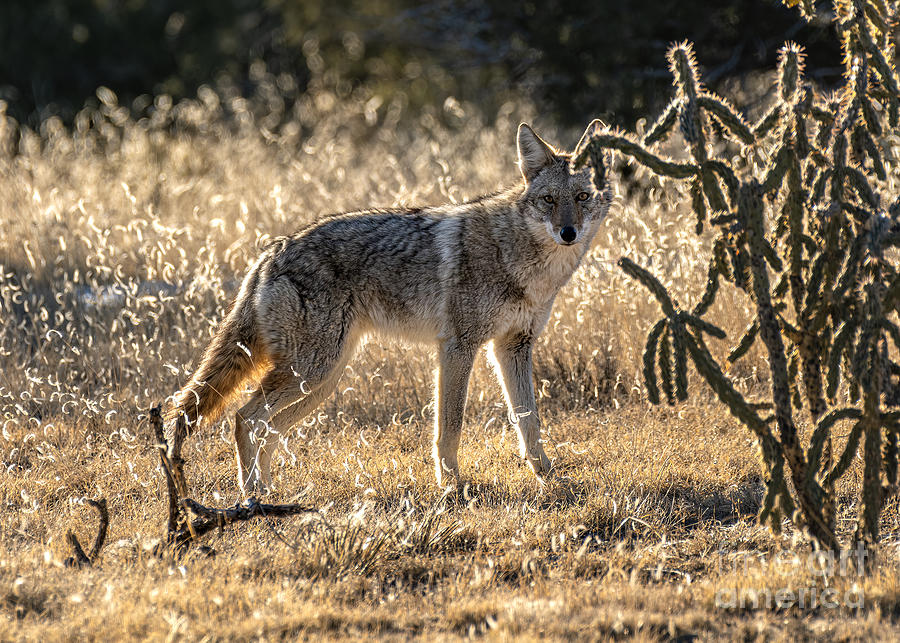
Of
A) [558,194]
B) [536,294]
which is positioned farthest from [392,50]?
[536,294]

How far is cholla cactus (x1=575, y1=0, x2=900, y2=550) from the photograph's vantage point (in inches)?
146

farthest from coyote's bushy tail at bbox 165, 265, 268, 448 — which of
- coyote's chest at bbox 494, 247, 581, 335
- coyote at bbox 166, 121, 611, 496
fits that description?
coyote's chest at bbox 494, 247, 581, 335

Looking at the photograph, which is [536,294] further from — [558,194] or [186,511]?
[186,511]

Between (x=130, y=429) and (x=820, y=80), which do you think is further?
(x=820, y=80)

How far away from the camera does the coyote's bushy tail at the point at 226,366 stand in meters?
5.11

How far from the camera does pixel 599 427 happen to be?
19.8 ft

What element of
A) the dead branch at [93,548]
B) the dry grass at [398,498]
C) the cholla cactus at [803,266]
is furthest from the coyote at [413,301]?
the cholla cactus at [803,266]

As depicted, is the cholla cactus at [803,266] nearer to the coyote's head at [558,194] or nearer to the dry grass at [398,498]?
the dry grass at [398,498]

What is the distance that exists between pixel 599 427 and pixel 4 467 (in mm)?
3483

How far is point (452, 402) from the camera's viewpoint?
5285 mm

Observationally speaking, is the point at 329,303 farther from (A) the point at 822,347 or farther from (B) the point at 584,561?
(A) the point at 822,347

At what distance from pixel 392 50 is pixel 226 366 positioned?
14.1 metres

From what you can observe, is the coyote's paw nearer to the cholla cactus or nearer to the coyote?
the coyote

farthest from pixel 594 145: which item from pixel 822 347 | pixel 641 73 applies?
pixel 641 73
